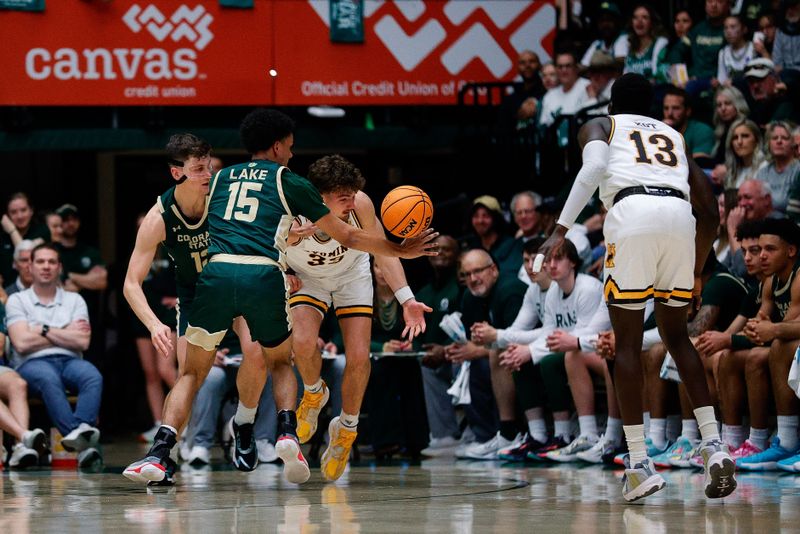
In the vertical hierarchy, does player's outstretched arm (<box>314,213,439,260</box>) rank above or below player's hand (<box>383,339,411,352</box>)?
above

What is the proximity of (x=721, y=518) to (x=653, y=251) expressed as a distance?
142cm

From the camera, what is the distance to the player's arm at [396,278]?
309 inches

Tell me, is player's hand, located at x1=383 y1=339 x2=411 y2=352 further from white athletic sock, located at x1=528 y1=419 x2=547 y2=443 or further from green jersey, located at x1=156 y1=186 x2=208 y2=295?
green jersey, located at x1=156 y1=186 x2=208 y2=295

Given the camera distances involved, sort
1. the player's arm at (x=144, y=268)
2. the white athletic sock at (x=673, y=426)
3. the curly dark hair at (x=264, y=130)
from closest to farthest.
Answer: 1. the player's arm at (x=144, y=268)
2. the curly dark hair at (x=264, y=130)
3. the white athletic sock at (x=673, y=426)

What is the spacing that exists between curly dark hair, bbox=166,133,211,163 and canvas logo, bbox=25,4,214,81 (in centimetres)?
570

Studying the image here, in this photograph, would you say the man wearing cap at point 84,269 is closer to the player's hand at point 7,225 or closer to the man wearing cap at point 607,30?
the player's hand at point 7,225

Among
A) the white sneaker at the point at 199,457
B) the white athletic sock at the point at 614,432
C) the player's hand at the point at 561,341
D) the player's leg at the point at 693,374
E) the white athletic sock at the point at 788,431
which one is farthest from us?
the white sneaker at the point at 199,457

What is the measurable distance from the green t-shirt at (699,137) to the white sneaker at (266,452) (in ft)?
14.4

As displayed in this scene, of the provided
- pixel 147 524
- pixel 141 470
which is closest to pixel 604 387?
pixel 141 470

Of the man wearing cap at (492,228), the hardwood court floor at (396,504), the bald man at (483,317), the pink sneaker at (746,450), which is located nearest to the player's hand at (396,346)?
the bald man at (483,317)

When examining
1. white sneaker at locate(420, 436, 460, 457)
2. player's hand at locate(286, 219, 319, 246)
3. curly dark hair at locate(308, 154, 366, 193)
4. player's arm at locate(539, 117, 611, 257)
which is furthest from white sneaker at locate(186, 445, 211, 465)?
player's arm at locate(539, 117, 611, 257)

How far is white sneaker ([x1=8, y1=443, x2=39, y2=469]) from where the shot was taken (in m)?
9.87

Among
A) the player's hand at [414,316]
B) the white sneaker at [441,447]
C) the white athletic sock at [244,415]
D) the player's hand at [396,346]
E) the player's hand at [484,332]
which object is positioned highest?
the player's hand at [414,316]

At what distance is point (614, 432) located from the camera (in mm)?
9477
